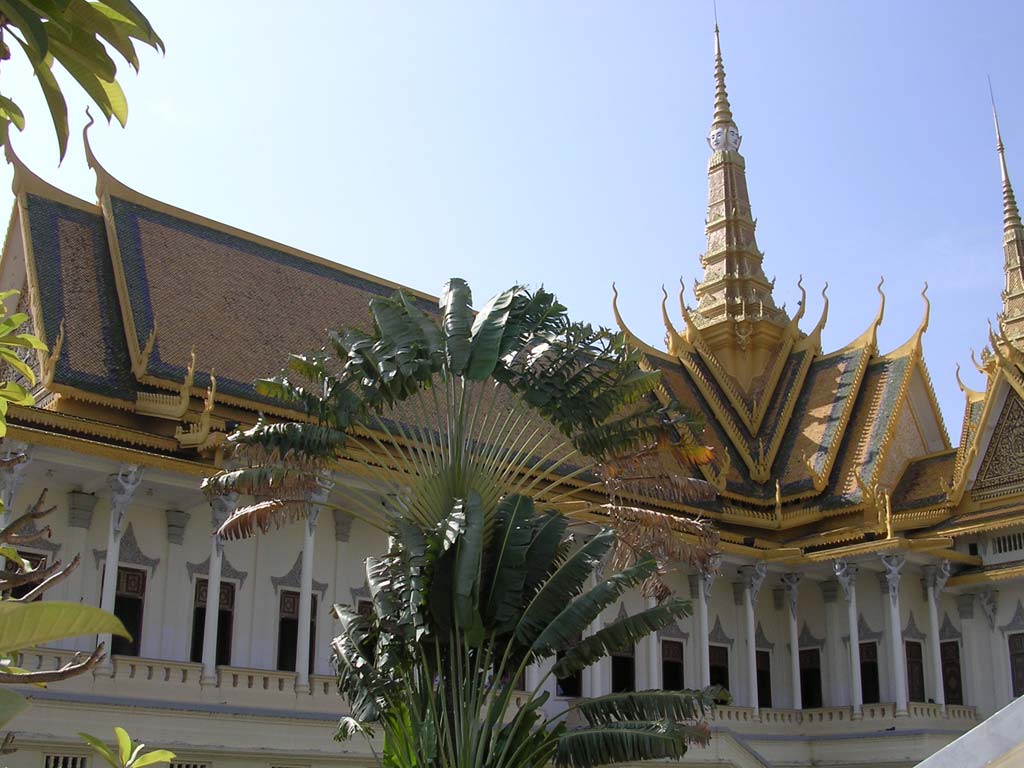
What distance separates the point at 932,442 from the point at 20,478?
20907 millimetres

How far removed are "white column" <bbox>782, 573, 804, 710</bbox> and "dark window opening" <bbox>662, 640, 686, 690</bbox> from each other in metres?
2.18

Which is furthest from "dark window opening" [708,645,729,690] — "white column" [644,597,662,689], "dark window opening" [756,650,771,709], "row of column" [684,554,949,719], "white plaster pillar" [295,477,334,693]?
"white plaster pillar" [295,477,334,693]

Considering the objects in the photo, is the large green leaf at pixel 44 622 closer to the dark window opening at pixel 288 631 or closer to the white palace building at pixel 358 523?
the white palace building at pixel 358 523

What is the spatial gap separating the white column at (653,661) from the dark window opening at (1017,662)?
661 centimetres

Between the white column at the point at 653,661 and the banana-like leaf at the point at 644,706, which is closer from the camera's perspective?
the banana-like leaf at the point at 644,706

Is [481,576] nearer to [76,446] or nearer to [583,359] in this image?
[583,359]

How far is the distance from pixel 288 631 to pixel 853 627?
34.7 ft

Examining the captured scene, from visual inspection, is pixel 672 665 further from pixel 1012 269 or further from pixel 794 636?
pixel 1012 269

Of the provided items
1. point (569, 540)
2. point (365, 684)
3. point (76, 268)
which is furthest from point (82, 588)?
point (569, 540)

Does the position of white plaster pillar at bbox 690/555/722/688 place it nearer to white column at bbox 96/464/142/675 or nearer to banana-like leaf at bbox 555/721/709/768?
white column at bbox 96/464/142/675

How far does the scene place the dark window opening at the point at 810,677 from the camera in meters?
25.6

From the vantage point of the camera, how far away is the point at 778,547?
24609 millimetres

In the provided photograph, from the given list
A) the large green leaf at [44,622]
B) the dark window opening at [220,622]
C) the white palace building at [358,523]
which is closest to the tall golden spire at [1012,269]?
the white palace building at [358,523]

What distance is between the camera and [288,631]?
1875 centimetres
